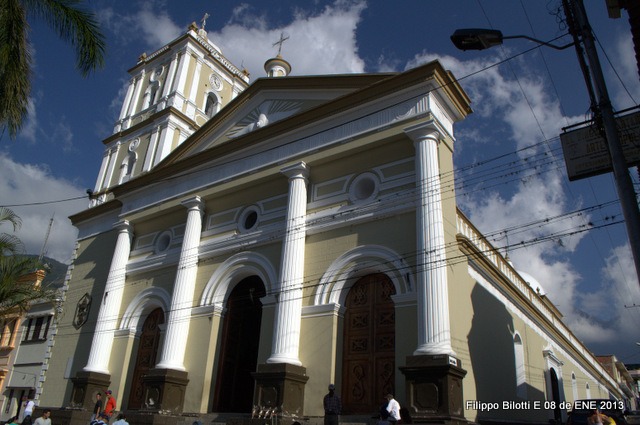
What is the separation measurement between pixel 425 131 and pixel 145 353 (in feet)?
40.5

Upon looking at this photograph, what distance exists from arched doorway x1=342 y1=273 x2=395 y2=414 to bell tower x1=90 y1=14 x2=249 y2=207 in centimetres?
1508

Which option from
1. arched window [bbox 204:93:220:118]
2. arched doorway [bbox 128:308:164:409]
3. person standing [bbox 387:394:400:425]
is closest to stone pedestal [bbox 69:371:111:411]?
arched doorway [bbox 128:308:164:409]

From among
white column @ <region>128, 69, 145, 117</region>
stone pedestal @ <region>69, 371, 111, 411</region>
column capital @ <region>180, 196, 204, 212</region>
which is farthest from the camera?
white column @ <region>128, 69, 145, 117</region>

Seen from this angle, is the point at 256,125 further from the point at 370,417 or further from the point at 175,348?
the point at 370,417

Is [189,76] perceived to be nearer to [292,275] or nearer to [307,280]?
[292,275]

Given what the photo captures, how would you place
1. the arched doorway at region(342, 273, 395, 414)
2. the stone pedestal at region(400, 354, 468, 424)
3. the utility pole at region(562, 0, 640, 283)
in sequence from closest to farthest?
the utility pole at region(562, 0, 640, 283) → the stone pedestal at region(400, 354, 468, 424) → the arched doorway at region(342, 273, 395, 414)

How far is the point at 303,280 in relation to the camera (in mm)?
14531

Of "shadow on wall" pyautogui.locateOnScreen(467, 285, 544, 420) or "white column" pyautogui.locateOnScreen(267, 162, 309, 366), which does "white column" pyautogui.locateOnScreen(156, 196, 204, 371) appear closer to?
"white column" pyautogui.locateOnScreen(267, 162, 309, 366)

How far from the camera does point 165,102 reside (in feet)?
88.7

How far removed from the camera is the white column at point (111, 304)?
18.8 metres

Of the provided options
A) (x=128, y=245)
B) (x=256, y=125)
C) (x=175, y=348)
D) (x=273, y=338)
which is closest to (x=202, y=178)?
(x=256, y=125)

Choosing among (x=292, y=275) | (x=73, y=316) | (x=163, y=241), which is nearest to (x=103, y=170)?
(x=73, y=316)

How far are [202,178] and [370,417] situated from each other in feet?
34.4

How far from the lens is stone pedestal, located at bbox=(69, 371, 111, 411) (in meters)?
17.7
